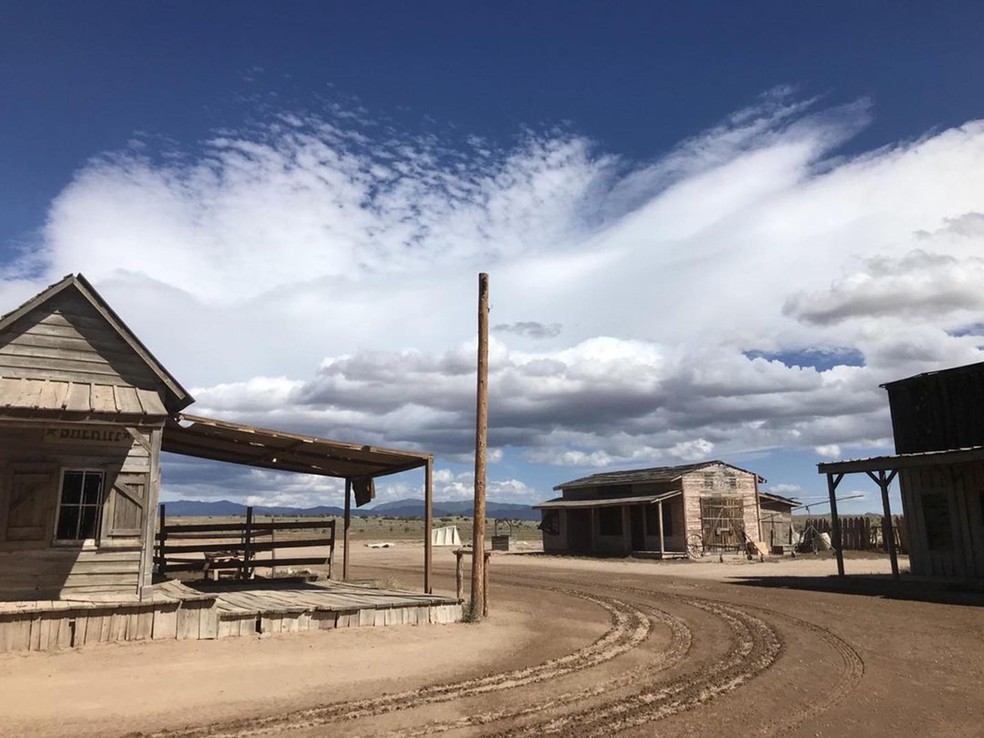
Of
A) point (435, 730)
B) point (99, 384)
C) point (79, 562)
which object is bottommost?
point (435, 730)

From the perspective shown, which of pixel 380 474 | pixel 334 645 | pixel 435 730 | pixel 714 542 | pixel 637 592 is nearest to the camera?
pixel 435 730

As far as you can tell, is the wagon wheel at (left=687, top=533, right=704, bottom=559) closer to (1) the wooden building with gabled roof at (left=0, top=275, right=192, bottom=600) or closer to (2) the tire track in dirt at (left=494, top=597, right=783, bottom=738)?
(2) the tire track in dirt at (left=494, top=597, right=783, bottom=738)

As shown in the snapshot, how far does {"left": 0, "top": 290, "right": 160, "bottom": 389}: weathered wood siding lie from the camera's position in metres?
13.6

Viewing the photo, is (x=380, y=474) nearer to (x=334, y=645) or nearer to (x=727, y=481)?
(x=334, y=645)

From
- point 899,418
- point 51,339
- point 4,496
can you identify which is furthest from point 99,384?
point 899,418

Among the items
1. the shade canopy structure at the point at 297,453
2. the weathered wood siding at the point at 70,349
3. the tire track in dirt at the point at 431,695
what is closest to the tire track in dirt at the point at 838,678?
the tire track in dirt at the point at 431,695

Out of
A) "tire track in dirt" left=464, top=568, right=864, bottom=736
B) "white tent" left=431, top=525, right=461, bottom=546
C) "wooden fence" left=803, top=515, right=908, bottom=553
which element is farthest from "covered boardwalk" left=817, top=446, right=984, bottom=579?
"white tent" left=431, top=525, right=461, bottom=546

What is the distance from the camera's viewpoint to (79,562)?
1328cm

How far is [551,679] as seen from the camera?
9.82m

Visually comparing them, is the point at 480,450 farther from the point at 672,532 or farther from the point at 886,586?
the point at 672,532

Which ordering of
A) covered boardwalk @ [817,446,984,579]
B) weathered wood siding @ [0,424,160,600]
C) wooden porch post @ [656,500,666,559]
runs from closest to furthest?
weathered wood siding @ [0,424,160,600] → covered boardwalk @ [817,446,984,579] → wooden porch post @ [656,500,666,559]

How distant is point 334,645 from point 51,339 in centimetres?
807

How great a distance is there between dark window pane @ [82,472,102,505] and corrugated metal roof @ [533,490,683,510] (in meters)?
29.3

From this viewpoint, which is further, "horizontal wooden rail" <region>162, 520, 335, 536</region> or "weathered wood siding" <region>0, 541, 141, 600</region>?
"horizontal wooden rail" <region>162, 520, 335, 536</region>
